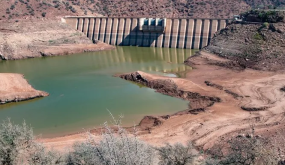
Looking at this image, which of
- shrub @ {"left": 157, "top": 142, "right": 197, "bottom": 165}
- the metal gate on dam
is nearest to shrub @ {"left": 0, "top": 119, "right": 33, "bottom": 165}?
shrub @ {"left": 157, "top": 142, "right": 197, "bottom": 165}

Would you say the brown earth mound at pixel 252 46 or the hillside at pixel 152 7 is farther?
the hillside at pixel 152 7

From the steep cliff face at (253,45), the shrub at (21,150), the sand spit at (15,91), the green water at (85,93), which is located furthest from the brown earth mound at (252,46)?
the shrub at (21,150)

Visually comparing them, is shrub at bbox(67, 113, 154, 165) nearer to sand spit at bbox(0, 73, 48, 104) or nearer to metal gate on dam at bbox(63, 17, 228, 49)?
sand spit at bbox(0, 73, 48, 104)

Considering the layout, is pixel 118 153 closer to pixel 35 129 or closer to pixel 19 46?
pixel 35 129

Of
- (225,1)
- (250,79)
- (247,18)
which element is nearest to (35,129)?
(250,79)

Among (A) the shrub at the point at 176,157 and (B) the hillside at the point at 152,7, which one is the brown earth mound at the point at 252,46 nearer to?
(A) the shrub at the point at 176,157
